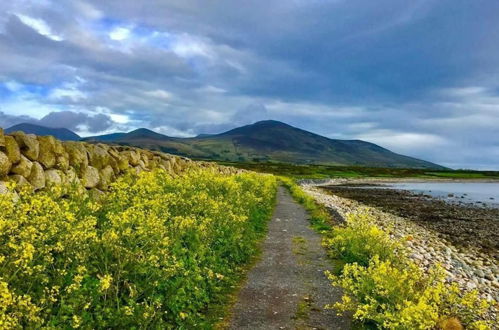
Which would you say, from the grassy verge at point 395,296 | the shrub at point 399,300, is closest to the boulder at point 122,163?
the grassy verge at point 395,296

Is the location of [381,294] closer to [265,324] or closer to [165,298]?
[265,324]

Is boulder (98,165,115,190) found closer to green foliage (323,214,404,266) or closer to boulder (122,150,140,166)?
boulder (122,150,140,166)

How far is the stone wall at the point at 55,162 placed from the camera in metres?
11.0

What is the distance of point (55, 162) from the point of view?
42.6 ft

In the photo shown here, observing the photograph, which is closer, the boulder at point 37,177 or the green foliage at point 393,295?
the green foliage at point 393,295

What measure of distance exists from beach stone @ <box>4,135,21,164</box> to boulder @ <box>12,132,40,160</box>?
0.54 m

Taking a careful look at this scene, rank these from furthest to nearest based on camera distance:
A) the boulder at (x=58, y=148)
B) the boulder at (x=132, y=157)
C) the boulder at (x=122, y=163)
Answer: the boulder at (x=132, y=157), the boulder at (x=122, y=163), the boulder at (x=58, y=148)

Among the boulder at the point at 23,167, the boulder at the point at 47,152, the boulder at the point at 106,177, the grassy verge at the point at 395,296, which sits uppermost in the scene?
the boulder at the point at 47,152

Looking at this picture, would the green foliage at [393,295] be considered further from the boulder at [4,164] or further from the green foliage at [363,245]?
the boulder at [4,164]

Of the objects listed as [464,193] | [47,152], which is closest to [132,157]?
[47,152]

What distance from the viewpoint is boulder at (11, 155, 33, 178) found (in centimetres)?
1106

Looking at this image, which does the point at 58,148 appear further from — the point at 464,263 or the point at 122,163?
the point at 464,263

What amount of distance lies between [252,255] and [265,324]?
6.29 m

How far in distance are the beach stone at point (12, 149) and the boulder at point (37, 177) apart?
0.62m
